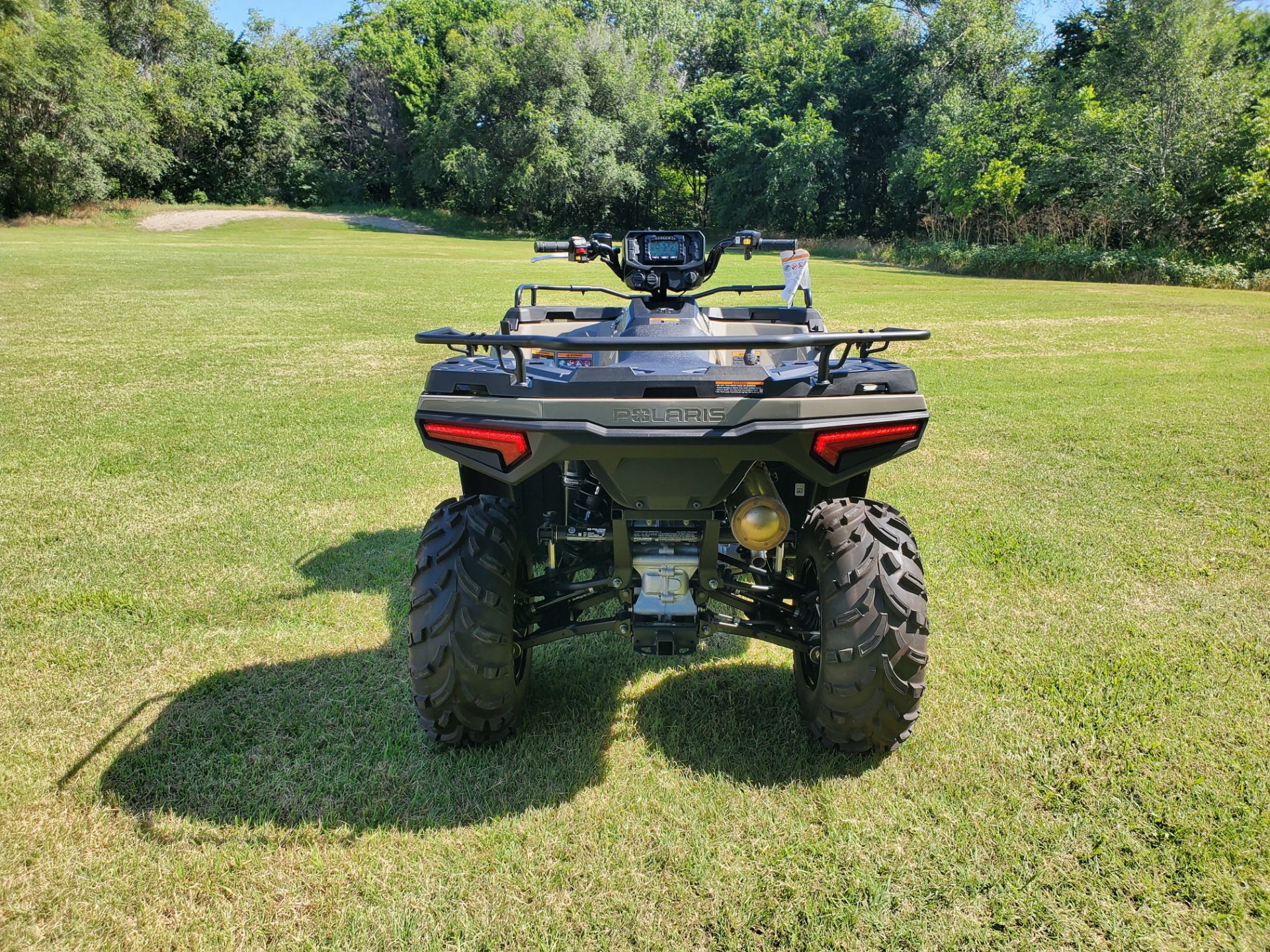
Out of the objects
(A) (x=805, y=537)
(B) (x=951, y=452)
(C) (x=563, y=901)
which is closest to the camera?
(C) (x=563, y=901)

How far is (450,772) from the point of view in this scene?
8.72 feet

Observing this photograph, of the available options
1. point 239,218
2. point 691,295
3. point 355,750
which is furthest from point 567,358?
point 239,218

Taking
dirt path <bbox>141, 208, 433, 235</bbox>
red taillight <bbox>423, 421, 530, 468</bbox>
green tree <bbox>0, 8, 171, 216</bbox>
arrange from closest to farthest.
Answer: red taillight <bbox>423, 421, 530, 468</bbox> → green tree <bbox>0, 8, 171, 216</bbox> → dirt path <bbox>141, 208, 433, 235</bbox>

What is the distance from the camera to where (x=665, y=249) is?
11.8ft

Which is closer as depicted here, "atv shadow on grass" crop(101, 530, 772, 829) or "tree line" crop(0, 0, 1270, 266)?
"atv shadow on grass" crop(101, 530, 772, 829)

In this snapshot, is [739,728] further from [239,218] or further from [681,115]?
[681,115]

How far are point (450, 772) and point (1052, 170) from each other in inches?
1250

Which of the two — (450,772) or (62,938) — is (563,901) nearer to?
(450,772)

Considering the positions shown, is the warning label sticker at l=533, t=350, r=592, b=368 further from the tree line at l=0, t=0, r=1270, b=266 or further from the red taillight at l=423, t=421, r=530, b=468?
the tree line at l=0, t=0, r=1270, b=266

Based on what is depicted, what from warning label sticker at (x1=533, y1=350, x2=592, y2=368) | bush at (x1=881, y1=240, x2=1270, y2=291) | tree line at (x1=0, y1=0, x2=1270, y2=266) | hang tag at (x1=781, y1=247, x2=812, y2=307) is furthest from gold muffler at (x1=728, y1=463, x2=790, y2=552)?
tree line at (x1=0, y1=0, x2=1270, y2=266)

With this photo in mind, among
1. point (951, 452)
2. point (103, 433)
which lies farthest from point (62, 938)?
point (951, 452)

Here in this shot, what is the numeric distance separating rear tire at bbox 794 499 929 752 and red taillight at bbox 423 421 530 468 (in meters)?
1.02

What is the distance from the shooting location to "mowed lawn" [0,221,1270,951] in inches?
84.8

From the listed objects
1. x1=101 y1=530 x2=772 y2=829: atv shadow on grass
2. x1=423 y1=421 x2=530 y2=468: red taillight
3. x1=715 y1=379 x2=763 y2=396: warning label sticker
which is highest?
x1=715 y1=379 x2=763 y2=396: warning label sticker
